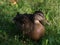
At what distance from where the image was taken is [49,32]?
675 cm

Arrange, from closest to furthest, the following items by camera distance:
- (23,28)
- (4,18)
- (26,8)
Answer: (23,28) → (4,18) → (26,8)

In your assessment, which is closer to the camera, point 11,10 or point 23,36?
point 23,36

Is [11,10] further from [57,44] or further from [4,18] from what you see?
[57,44]

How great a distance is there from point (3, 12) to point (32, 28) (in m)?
1.50

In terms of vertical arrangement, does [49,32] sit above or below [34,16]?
below

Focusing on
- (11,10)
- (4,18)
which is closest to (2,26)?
(4,18)

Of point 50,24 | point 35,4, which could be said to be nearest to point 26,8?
point 35,4

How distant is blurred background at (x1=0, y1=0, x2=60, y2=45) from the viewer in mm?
6383

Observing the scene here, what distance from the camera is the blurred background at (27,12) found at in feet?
20.9

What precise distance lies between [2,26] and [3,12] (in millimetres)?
726

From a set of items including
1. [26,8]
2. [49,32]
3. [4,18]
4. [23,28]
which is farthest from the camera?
[26,8]

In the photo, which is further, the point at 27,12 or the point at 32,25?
the point at 27,12

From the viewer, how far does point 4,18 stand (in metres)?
7.28

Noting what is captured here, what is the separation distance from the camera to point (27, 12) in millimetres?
7562
